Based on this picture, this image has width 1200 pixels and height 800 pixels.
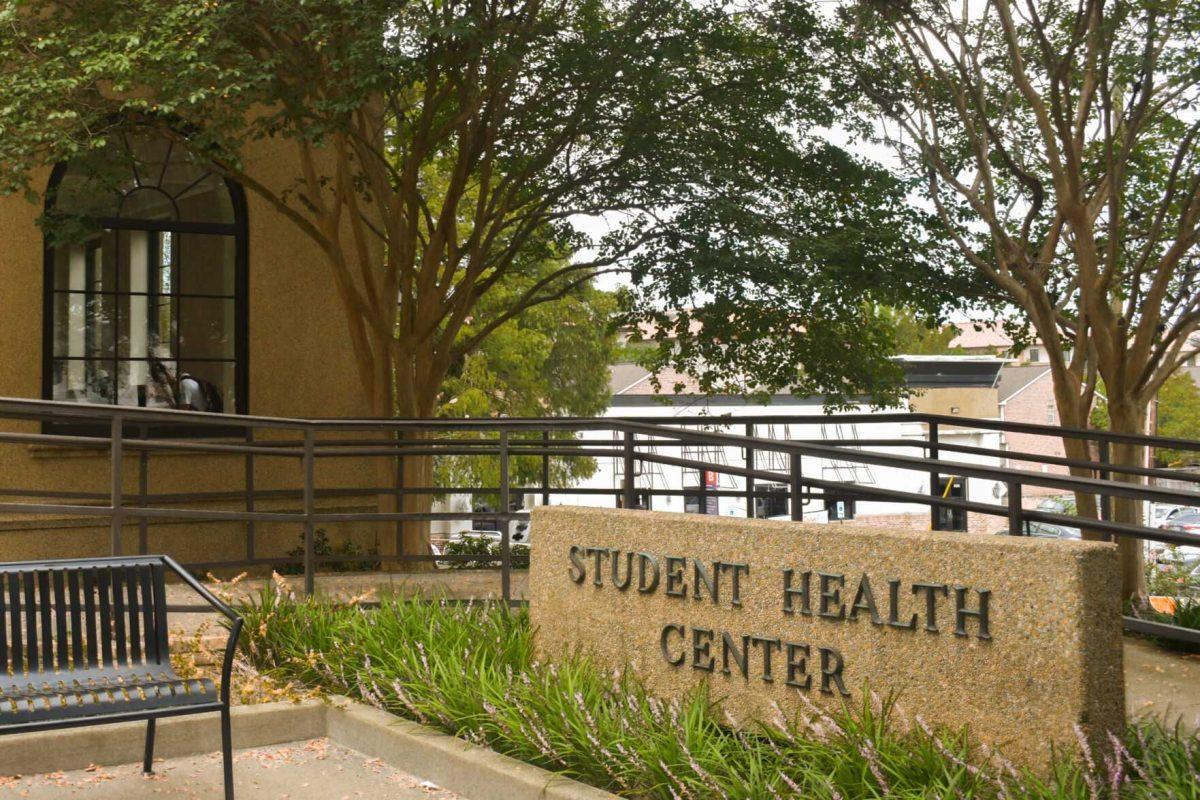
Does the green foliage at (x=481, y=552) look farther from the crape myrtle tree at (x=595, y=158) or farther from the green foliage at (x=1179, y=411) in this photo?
the green foliage at (x=1179, y=411)

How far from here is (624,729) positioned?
5.62 m

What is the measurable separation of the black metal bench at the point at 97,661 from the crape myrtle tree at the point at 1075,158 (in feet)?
26.9

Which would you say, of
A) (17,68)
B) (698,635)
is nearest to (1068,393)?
(698,635)

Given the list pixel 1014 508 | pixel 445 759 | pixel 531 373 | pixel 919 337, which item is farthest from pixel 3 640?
pixel 919 337

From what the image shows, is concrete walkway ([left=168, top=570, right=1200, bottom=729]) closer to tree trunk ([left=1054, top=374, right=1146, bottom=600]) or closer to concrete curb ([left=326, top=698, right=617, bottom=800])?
concrete curb ([left=326, top=698, right=617, bottom=800])

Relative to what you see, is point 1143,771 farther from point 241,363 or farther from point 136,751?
point 241,363

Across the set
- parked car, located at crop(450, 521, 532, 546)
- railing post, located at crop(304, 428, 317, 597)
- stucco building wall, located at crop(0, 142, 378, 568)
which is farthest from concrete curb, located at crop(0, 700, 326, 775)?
stucco building wall, located at crop(0, 142, 378, 568)

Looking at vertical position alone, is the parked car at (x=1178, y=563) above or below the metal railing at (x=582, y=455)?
below

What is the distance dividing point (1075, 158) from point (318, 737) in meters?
9.01

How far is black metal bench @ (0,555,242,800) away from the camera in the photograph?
5270 mm

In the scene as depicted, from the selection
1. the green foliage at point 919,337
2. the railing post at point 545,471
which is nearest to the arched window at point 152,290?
the railing post at point 545,471

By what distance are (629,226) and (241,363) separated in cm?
479

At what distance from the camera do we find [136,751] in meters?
6.38

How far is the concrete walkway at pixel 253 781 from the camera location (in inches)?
231
